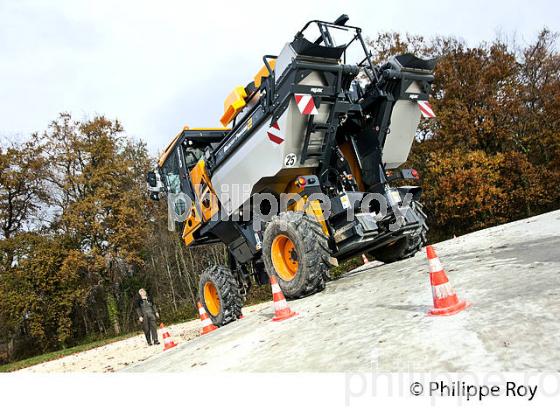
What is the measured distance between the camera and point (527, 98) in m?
23.7

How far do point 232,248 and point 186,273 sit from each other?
62.4 feet

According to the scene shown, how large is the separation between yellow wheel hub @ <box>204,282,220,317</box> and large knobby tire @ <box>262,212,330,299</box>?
94.5 inches

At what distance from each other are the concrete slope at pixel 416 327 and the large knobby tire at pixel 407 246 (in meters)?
1.41

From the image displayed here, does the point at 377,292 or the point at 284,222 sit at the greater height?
the point at 284,222

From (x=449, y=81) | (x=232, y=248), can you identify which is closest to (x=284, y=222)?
(x=232, y=248)

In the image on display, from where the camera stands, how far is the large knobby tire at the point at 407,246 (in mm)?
8000

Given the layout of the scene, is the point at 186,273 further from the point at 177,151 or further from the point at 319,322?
the point at 319,322

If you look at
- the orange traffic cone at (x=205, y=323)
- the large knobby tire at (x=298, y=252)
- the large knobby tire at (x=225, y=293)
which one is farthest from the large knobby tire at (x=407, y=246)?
the orange traffic cone at (x=205, y=323)

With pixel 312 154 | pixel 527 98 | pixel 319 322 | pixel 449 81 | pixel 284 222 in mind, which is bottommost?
pixel 319 322

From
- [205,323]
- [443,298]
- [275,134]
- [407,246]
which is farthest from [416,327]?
[205,323]

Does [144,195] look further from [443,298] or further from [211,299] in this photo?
[443,298]

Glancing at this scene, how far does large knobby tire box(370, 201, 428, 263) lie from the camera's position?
800 centimetres

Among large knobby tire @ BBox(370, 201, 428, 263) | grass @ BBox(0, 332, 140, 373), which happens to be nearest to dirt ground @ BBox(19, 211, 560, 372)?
large knobby tire @ BBox(370, 201, 428, 263)

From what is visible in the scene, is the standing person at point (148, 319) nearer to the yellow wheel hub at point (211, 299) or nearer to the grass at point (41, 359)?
the yellow wheel hub at point (211, 299)
